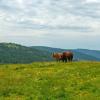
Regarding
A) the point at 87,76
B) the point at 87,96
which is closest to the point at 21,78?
the point at 87,76

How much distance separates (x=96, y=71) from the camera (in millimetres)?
39969

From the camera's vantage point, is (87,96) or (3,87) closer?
(87,96)

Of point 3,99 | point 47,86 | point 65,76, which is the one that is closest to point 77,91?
point 47,86

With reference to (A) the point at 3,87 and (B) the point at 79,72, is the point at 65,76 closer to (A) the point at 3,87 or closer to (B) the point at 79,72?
(B) the point at 79,72

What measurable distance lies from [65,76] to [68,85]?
20.2 ft

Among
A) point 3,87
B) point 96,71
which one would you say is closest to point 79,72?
point 96,71

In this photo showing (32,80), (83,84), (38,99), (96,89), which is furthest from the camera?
(32,80)

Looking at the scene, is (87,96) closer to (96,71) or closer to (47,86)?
(47,86)

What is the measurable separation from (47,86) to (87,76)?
6510mm

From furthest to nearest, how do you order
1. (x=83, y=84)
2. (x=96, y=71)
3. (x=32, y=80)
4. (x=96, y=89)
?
(x=96, y=71) → (x=32, y=80) → (x=83, y=84) → (x=96, y=89)

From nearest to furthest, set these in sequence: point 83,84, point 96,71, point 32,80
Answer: point 83,84
point 32,80
point 96,71

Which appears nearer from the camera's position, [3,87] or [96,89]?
[96,89]

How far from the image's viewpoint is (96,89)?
28.6 metres

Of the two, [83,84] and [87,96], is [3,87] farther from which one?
[87,96]
